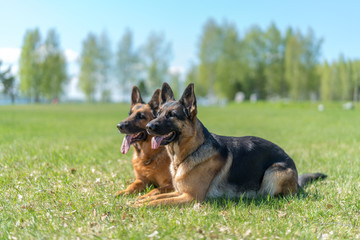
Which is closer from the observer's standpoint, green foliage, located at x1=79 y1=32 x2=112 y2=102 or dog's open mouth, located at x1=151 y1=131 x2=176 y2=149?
dog's open mouth, located at x1=151 y1=131 x2=176 y2=149

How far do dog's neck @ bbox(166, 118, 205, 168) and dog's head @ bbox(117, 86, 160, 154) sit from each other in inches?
32.6

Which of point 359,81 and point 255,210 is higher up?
point 359,81

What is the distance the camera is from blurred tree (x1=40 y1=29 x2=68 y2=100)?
77.0m

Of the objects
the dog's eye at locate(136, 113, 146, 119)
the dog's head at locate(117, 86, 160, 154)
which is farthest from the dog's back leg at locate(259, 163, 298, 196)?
the dog's eye at locate(136, 113, 146, 119)

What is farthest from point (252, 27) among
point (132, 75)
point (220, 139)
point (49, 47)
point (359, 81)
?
point (220, 139)

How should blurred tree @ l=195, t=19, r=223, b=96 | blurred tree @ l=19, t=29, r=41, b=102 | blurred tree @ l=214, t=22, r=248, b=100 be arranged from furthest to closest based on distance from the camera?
blurred tree @ l=19, t=29, r=41, b=102 → blurred tree @ l=214, t=22, r=248, b=100 → blurred tree @ l=195, t=19, r=223, b=96

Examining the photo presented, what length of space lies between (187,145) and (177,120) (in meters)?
0.48

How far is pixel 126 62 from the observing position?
79.4 metres

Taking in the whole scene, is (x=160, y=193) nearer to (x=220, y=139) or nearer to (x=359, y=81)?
(x=220, y=139)

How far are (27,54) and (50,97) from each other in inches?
491

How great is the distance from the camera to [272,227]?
3873 mm

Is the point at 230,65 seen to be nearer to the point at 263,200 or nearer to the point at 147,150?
the point at 147,150

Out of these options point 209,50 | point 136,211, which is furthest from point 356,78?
point 136,211

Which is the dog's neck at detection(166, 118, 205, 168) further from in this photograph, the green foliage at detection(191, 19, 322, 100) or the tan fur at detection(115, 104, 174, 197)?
the green foliage at detection(191, 19, 322, 100)
